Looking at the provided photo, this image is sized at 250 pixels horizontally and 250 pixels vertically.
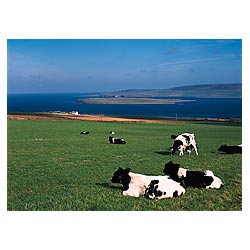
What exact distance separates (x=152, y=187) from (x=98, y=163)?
6.33 ft

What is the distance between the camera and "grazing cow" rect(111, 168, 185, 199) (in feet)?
21.4

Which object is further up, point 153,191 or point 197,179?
point 197,179

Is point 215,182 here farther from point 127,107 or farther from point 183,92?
point 127,107

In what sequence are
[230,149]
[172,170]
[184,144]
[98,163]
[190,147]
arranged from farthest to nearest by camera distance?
[190,147] → [184,144] → [230,149] → [98,163] → [172,170]

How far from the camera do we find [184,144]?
8.91 metres

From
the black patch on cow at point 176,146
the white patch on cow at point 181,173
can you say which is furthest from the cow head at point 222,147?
the white patch on cow at point 181,173

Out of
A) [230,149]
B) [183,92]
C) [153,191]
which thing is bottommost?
[153,191]

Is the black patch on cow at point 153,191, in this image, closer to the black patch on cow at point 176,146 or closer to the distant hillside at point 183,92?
the distant hillside at point 183,92

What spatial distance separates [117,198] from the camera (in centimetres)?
664

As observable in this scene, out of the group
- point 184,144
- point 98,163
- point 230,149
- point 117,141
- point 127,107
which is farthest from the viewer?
point 117,141

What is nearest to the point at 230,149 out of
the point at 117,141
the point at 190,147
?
the point at 190,147

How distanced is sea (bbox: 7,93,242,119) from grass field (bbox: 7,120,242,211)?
375mm
